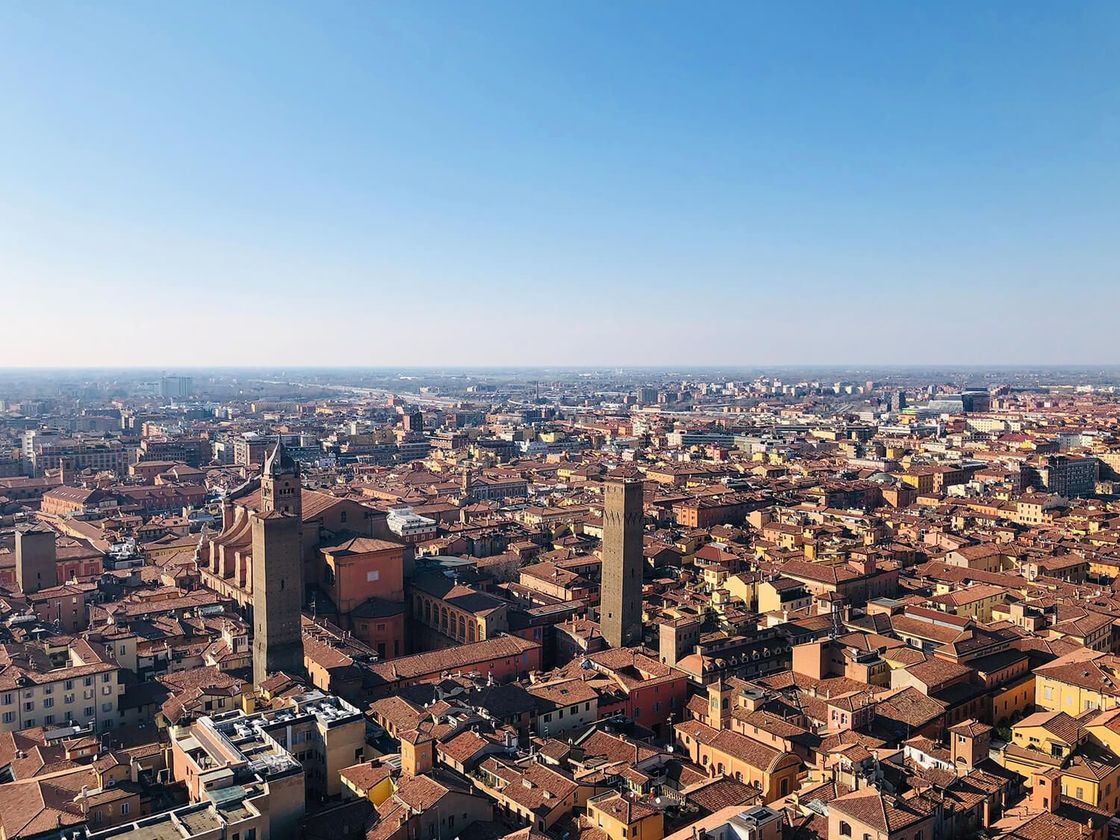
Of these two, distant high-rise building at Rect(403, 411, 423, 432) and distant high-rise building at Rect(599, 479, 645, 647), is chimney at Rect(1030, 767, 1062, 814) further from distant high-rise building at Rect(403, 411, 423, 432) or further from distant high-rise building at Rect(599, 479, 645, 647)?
distant high-rise building at Rect(403, 411, 423, 432)

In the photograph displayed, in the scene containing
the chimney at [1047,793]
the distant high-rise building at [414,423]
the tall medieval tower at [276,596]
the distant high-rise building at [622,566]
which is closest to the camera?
the chimney at [1047,793]

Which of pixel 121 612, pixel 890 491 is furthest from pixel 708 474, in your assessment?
pixel 121 612

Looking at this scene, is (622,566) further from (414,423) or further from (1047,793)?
(414,423)

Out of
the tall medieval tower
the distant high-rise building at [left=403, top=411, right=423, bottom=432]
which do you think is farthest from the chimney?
the distant high-rise building at [left=403, top=411, right=423, bottom=432]

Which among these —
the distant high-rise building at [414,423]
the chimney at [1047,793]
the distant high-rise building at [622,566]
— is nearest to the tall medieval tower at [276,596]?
the distant high-rise building at [622,566]

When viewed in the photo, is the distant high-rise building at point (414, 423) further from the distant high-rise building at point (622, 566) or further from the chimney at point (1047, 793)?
the chimney at point (1047, 793)

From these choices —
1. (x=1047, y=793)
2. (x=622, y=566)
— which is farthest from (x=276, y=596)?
(x=1047, y=793)

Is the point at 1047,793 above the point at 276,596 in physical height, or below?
below
